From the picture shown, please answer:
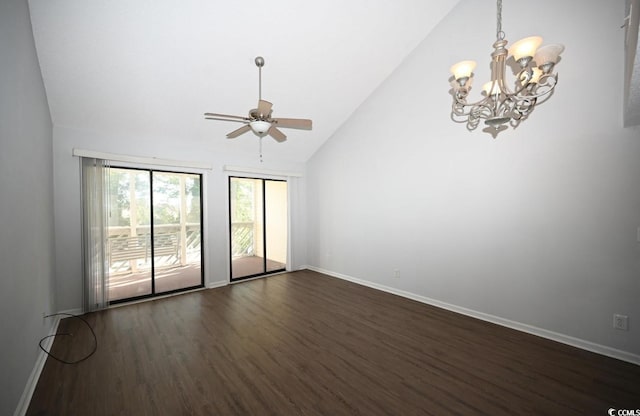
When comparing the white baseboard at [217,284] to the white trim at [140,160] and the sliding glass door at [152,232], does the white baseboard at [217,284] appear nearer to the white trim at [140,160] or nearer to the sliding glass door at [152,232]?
the sliding glass door at [152,232]

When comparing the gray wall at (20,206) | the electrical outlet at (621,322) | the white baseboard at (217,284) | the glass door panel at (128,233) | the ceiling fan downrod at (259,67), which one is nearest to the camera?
the gray wall at (20,206)

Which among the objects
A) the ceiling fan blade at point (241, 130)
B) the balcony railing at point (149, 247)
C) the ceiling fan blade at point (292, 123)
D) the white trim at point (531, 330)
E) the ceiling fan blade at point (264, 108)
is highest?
the ceiling fan blade at point (264, 108)

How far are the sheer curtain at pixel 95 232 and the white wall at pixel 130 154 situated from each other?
0.08 metres

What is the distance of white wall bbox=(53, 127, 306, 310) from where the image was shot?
10.5ft

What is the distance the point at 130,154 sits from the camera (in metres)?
3.69

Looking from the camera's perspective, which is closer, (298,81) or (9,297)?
(9,297)

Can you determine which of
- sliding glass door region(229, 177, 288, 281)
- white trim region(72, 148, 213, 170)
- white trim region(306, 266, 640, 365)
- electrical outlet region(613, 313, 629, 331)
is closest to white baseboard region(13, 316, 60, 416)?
white trim region(72, 148, 213, 170)

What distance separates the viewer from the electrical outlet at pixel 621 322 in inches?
88.6

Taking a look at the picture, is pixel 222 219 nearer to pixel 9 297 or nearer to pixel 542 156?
pixel 9 297

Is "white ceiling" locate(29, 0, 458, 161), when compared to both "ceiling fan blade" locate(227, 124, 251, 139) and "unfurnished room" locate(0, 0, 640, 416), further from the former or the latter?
"ceiling fan blade" locate(227, 124, 251, 139)

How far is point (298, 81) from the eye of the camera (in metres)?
3.71

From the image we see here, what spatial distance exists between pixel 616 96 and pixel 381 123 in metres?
2.65

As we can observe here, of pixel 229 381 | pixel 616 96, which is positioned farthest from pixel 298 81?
pixel 229 381

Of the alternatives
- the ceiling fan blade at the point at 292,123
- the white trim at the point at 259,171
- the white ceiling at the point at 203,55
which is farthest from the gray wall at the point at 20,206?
the white trim at the point at 259,171
